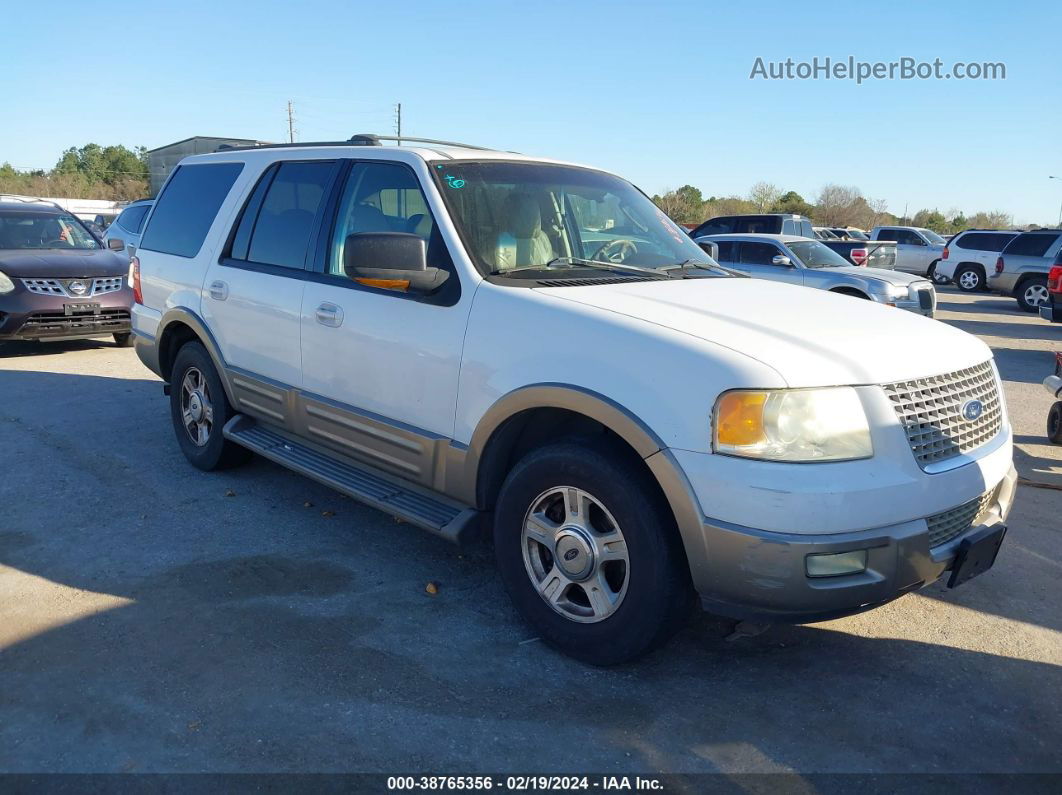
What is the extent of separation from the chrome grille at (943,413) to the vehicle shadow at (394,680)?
951mm

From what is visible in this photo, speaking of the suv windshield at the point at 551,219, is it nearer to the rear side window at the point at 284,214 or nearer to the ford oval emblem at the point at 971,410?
the rear side window at the point at 284,214

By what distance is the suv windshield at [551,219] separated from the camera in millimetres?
3865

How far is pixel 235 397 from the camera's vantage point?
5.11 meters

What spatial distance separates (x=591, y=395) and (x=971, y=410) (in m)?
1.51

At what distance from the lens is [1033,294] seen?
18.9 metres

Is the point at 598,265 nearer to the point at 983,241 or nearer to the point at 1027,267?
the point at 1027,267

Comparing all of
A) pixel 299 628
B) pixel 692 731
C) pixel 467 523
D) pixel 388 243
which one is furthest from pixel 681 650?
pixel 388 243

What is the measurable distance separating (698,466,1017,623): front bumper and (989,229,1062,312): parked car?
61.1 ft

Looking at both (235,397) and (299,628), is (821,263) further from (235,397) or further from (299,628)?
(299,628)

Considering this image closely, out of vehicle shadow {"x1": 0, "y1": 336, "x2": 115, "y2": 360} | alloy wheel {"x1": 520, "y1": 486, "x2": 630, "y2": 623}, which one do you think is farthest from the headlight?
vehicle shadow {"x1": 0, "y1": 336, "x2": 115, "y2": 360}

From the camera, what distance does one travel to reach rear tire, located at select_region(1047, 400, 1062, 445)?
6.84m

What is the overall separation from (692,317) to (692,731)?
1.50 metres

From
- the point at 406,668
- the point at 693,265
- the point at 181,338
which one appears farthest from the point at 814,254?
→ the point at 406,668

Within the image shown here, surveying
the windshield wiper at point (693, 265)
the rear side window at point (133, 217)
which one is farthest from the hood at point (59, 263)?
the windshield wiper at point (693, 265)
